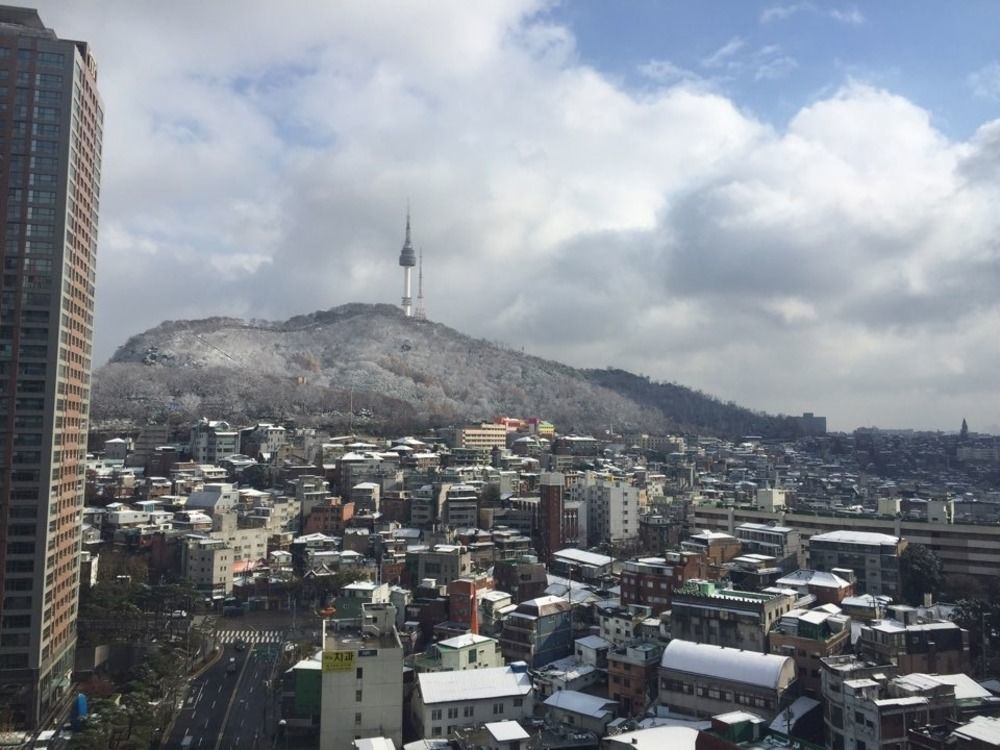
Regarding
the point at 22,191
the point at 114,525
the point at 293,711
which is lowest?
the point at 293,711

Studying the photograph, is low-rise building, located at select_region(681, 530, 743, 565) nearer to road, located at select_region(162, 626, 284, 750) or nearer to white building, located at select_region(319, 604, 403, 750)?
white building, located at select_region(319, 604, 403, 750)

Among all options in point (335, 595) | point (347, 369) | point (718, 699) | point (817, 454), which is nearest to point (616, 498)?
point (335, 595)

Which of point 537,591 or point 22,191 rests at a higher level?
point 22,191

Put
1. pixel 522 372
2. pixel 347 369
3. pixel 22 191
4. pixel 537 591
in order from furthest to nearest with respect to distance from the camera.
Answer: pixel 522 372 < pixel 347 369 < pixel 537 591 < pixel 22 191

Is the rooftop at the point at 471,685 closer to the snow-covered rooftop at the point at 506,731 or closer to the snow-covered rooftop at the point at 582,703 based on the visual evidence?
the snow-covered rooftop at the point at 582,703

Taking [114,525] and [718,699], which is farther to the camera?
[114,525]

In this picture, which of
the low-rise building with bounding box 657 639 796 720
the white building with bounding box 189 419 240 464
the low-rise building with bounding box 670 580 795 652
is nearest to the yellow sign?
the low-rise building with bounding box 657 639 796 720

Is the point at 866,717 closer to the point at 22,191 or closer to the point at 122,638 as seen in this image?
the point at 122,638
